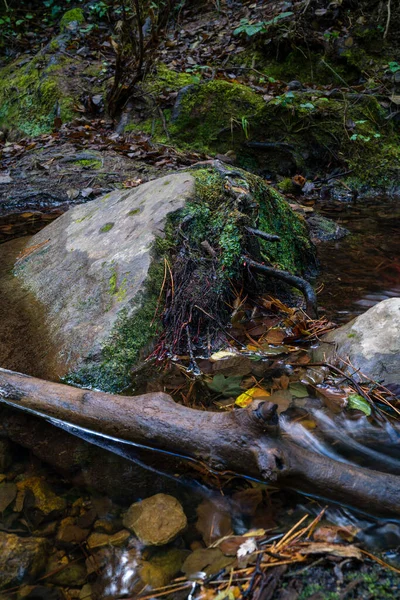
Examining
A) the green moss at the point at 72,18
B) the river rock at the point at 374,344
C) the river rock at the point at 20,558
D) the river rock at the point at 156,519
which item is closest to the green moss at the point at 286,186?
the river rock at the point at 374,344

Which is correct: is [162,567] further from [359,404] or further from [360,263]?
[360,263]

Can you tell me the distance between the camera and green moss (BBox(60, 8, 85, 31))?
1091 cm

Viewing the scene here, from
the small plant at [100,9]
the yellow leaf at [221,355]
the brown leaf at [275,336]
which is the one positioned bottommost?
the brown leaf at [275,336]

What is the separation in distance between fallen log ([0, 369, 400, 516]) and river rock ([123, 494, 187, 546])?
21 cm

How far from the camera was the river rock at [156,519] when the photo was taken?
1711 millimetres

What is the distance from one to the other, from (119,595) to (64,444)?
0.83 metres

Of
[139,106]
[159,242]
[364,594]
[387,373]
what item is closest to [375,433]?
[387,373]

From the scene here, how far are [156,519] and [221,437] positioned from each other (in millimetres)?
403

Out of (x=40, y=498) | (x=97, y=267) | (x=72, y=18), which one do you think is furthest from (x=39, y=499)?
(x=72, y=18)

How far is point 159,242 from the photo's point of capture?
3.00 meters

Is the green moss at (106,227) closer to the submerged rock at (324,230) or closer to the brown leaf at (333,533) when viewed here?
the submerged rock at (324,230)

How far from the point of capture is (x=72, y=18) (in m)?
11.0

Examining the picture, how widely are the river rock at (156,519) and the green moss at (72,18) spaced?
11.8m

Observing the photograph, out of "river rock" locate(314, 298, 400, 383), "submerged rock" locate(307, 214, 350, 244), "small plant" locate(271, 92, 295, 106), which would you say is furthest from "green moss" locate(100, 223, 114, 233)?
"small plant" locate(271, 92, 295, 106)
